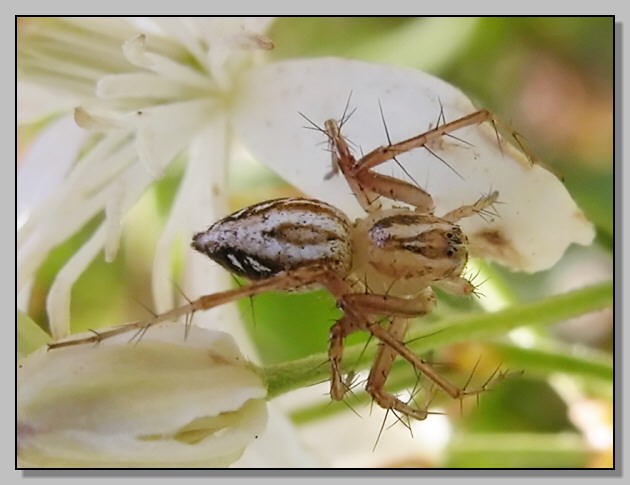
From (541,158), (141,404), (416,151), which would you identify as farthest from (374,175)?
(141,404)

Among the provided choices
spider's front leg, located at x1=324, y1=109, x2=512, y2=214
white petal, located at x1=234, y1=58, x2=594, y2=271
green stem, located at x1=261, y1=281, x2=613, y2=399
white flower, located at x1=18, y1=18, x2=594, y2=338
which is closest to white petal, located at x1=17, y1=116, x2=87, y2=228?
white flower, located at x1=18, y1=18, x2=594, y2=338

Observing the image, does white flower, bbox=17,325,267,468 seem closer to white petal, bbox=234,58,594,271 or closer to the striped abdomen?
the striped abdomen

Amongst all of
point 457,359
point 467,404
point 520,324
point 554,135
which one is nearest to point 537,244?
point 520,324

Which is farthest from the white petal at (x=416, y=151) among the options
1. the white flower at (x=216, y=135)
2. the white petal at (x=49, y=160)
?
the white petal at (x=49, y=160)

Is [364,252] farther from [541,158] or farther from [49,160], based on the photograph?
[49,160]

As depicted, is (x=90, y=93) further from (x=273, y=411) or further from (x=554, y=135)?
(x=554, y=135)

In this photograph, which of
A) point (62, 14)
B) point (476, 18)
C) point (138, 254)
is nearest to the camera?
point (62, 14)
